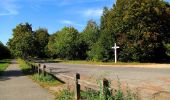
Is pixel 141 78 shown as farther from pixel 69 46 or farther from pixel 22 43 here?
pixel 69 46

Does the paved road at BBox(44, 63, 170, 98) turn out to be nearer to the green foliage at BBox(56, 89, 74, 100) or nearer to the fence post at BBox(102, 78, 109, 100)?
the fence post at BBox(102, 78, 109, 100)

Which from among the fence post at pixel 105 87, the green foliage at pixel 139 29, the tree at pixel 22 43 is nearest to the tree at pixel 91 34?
the tree at pixel 22 43

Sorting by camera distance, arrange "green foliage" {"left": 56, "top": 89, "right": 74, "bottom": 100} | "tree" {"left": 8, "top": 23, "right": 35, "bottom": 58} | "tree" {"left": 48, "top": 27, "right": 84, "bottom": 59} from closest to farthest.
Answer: "green foliage" {"left": 56, "top": 89, "right": 74, "bottom": 100} → "tree" {"left": 8, "top": 23, "right": 35, "bottom": 58} → "tree" {"left": 48, "top": 27, "right": 84, "bottom": 59}

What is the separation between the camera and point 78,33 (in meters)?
92.8

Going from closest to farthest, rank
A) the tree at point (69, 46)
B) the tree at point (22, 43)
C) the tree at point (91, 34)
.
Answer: the tree at point (22, 43) < the tree at point (91, 34) < the tree at point (69, 46)

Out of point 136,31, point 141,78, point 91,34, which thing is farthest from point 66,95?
point 91,34

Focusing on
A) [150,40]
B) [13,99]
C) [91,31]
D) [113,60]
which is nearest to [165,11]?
[150,40]

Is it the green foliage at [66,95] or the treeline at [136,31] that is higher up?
the treeline at [136,31]

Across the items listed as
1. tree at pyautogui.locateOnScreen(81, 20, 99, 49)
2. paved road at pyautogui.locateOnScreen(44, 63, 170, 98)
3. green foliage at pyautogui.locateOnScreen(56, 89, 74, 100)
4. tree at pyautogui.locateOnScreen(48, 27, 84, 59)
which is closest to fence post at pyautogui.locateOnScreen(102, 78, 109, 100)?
paved road at pyautogui.locateOnScreen(44, 63, 170, 98)

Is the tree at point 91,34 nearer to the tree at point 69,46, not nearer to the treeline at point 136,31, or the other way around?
the tree at point 69,46

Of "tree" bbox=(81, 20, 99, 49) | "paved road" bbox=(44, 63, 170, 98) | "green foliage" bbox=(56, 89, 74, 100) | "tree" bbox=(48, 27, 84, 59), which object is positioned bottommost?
"green foliage" bbox=(56, 89, 74, 100)

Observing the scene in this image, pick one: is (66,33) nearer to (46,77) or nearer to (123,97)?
(46,77)

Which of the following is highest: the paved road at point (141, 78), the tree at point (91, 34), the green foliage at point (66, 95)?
the tree at point (91, 34)

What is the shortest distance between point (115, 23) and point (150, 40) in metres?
6.26
